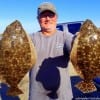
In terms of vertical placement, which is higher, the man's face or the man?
the man's face

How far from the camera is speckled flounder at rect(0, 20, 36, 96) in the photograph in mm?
5539

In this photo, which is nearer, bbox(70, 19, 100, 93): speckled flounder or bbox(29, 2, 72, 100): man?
bbox(70, 19, 100, 93): speckled flounder

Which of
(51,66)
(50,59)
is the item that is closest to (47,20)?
(50,59)

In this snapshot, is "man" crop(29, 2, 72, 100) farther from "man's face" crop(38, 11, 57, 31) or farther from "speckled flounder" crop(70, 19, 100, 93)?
"speckled flounder" crop(70, 19, 100, 93)

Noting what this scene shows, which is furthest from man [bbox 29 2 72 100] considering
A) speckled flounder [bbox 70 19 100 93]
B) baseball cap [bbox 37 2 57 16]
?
speckled flounder [bbox 70 19 100 93]

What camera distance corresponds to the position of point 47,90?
21.5ft


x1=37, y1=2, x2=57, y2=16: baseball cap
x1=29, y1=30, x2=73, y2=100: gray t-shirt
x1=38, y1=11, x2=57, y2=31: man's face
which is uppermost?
x1=37, y1=2, x2=57, y2=16: baseball cap

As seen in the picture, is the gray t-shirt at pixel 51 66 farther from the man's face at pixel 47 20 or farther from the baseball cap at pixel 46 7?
the baseball cap at pixel 46 7

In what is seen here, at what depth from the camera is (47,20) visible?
6395mm

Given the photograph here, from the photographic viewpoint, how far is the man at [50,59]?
21.1 ft

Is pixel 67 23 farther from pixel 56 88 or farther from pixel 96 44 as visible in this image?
pixel 96 44

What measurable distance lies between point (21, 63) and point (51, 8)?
1.19 m

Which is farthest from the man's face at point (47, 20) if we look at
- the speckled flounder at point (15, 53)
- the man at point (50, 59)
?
the speckled flounder at point (15, 53)

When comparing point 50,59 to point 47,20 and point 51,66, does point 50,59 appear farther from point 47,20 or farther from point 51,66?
point 47,20
